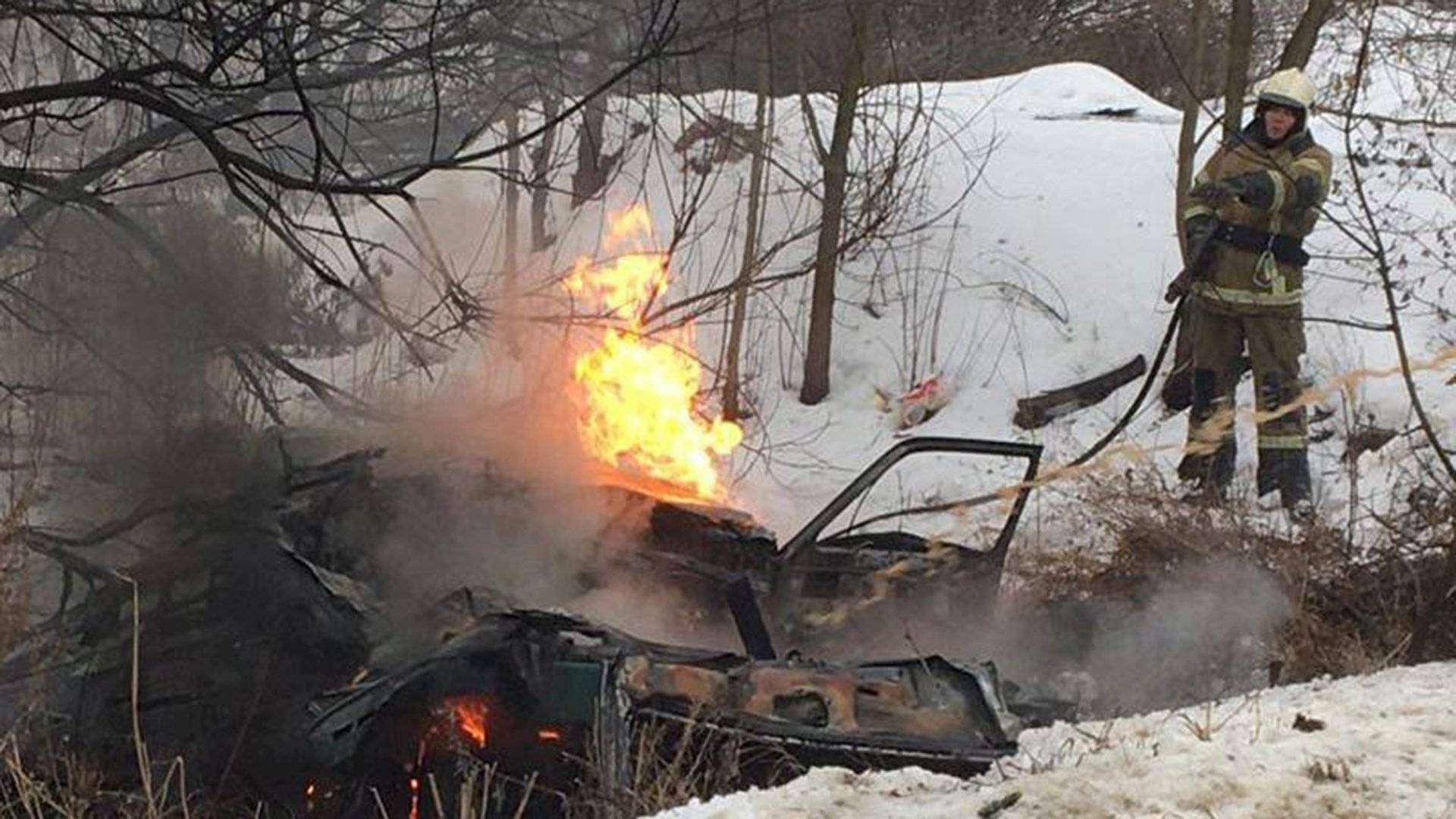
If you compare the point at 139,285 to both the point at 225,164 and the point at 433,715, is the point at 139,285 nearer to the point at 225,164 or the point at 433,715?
the point at 225,164

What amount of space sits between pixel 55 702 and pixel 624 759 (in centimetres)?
223

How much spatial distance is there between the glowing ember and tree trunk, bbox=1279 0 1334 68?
24.4ft

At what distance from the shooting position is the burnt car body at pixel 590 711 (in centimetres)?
361

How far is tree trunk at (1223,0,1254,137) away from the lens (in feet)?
30.1

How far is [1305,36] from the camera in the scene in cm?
895

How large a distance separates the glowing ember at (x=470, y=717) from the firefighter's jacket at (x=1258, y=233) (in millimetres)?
5186

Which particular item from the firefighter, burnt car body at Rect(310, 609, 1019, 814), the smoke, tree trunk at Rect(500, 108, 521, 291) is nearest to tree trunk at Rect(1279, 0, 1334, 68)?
the firefighter

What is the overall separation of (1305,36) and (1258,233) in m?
2.50

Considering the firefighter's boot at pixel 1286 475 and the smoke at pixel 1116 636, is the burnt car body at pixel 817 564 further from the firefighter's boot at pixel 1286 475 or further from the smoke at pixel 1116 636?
the firefighter's boot at pixel 1286 475

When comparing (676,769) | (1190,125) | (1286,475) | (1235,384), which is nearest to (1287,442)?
(1286,475)

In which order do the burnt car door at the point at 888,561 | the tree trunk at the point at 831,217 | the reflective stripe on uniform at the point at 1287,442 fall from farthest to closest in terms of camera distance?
1. the tree trunk at the point at 831,217
2. the reflective stripe on uniform at the point at 1287,442
3. the burnt car door at the point at 888,561

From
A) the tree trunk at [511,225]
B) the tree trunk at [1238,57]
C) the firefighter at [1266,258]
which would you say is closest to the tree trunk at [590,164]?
the tree trunk at [511,225]

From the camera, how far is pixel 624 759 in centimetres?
350

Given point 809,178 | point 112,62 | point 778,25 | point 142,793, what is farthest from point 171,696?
point 809,178
